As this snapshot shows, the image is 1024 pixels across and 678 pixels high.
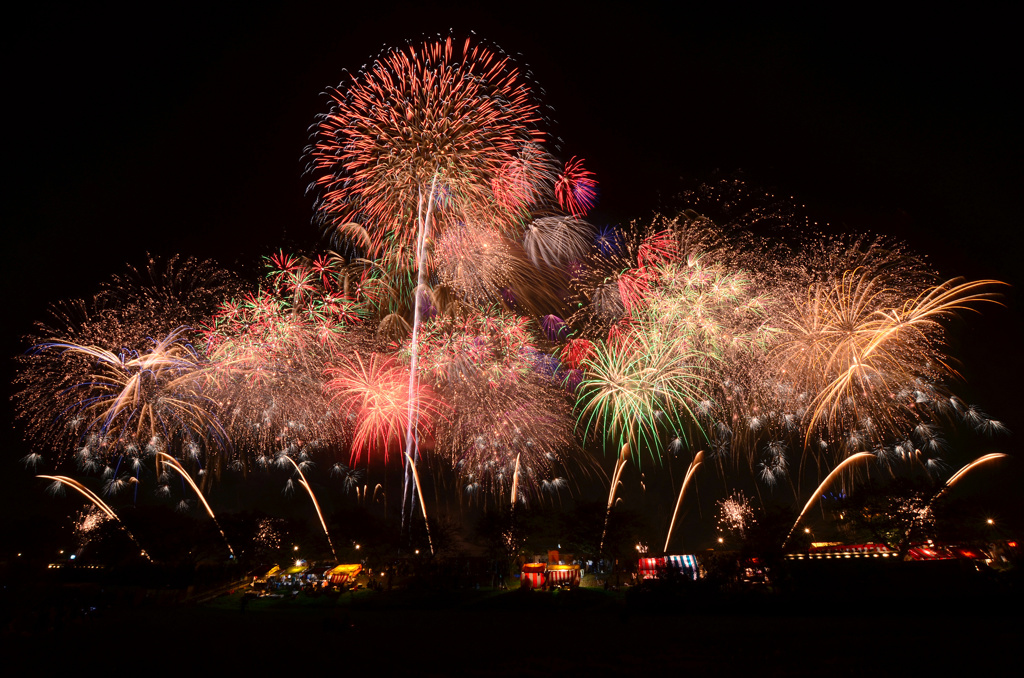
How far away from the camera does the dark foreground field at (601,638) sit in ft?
35.3

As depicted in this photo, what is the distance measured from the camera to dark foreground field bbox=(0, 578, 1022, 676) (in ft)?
35.3

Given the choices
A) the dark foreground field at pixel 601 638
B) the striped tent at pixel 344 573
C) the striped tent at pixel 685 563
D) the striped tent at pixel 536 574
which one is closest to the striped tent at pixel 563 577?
the striped tent at pixel 536 574

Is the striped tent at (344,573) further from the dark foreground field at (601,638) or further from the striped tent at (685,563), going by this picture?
the striped tent at (685,563)

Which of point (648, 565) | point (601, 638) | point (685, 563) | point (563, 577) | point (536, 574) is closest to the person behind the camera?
point (601, 638)

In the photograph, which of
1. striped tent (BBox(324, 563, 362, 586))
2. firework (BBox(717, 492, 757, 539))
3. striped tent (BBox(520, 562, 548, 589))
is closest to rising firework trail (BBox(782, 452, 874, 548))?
firework (BBox(717, 492, 757, 539))

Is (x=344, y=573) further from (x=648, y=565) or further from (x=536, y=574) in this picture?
(x=648, y=565)

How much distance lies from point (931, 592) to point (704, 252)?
1439 centimetres

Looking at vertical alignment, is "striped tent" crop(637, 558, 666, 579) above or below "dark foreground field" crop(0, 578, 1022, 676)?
below

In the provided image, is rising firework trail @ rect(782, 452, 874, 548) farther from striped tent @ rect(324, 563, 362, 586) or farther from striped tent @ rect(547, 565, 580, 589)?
striped tent @ rect(324, 563, 362, 586)

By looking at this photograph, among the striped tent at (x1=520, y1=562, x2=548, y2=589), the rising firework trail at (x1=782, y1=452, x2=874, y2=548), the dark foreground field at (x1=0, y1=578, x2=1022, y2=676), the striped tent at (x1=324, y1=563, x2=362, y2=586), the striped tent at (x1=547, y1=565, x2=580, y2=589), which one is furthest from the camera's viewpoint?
the striped tent at (x1=324, y1=563, x2=362, y2=586)

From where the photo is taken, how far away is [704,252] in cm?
2328

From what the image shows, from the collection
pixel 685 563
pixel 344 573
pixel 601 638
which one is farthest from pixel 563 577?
pixel 601 638

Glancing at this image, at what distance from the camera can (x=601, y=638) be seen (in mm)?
14414

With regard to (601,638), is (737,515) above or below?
below
